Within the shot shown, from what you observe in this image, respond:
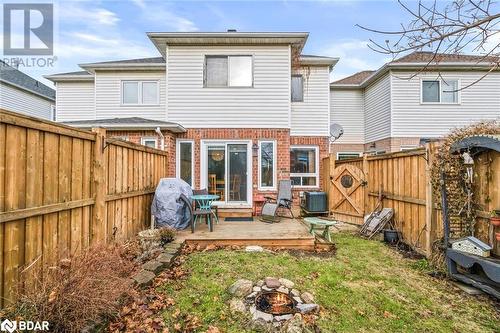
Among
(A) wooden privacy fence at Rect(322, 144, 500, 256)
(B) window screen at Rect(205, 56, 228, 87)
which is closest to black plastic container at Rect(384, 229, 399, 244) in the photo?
(A) wooden privacy fence at Rect(322, 144, 500, 256)

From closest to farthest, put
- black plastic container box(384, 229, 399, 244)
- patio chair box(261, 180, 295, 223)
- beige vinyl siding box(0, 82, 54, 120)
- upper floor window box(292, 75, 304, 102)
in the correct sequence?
1. black plastic container box(384, 229, 399, 244)
2. patio chair box(261, 180, 295, 223)
3. upper floor window box(292, 75, 304, 102)
4. beige vinyl siding box(0, 82, 54, 120)

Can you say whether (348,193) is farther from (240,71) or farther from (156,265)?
(156,265)

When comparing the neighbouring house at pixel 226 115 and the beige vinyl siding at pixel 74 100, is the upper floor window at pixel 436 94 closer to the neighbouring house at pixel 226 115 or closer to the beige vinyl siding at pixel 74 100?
the neighbouring house at pixel 226 115

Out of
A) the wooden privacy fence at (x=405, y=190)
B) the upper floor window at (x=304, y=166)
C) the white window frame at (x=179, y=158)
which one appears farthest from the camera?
the upper floor window at (x=304, y=166)

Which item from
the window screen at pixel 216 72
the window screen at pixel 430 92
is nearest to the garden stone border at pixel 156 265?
the window screen at pixel 216 72

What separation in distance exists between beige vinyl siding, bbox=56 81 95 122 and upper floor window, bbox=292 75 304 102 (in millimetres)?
9228

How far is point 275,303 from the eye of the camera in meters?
3.40

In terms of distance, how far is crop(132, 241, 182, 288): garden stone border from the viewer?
3741 mm

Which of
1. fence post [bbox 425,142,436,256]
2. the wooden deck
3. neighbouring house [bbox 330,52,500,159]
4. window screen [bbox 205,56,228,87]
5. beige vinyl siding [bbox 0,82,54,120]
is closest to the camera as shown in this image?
fence post [bbox 425,142,436,256]

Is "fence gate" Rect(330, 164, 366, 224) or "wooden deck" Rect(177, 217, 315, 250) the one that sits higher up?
"fence gate" Rect(330, 164, 366, 224)

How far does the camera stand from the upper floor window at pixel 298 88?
11.4 metres

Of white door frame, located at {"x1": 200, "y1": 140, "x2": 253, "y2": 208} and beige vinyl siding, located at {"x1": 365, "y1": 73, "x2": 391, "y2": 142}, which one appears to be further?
beige vinyl siding, located at {"x1": 365, "y1": 73, "x2": 391, "y2": 142}

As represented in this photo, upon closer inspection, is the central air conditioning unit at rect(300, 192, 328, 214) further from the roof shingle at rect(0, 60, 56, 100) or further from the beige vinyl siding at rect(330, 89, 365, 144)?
the roof shingle at rect(0, 60, 56, 100)

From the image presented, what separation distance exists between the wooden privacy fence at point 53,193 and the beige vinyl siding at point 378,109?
1154 cm
